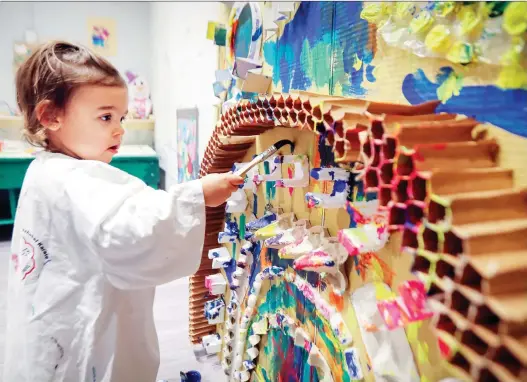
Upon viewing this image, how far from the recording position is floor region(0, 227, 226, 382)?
1.17 m

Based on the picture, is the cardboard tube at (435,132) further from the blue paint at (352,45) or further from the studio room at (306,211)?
the blue paint at (352,45)

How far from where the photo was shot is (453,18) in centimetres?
38

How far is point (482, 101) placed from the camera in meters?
0.37

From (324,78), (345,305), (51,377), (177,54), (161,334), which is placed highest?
(177,54)

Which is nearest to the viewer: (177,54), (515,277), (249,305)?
(515,277)

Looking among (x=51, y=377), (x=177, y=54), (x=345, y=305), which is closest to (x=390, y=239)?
(x=345, y=305)

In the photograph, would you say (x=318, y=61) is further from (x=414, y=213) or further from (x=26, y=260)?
(x=26, y=260)

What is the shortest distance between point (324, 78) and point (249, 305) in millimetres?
497

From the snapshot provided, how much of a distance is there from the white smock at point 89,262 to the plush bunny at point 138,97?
7.29ft

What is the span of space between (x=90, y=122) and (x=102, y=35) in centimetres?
235

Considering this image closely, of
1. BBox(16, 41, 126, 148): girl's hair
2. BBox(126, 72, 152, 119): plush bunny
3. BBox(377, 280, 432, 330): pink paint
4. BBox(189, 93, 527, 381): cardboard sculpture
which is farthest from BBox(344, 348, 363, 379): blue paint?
BBox(126, 72, 152, 119): plush bunny

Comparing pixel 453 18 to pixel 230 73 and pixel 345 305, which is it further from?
pixel 230 73

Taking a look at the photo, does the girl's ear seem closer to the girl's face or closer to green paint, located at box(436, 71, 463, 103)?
the girl's face

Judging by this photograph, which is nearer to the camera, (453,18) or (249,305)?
(453,18)
